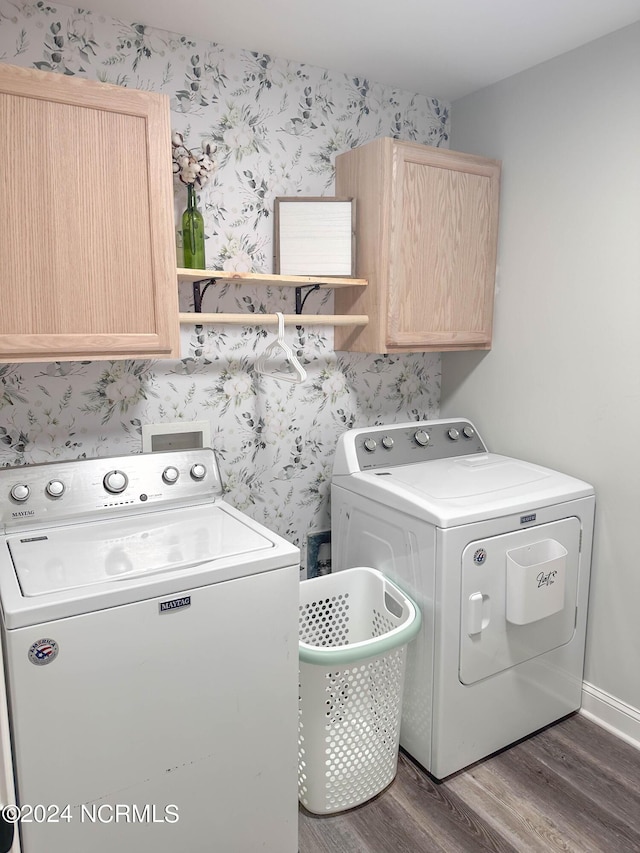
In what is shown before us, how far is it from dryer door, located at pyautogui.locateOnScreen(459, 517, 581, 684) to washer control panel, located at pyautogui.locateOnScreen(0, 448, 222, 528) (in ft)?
2.86

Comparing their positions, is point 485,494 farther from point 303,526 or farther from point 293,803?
point 293,803

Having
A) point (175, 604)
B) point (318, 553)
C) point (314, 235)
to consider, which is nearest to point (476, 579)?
point (318, 553)

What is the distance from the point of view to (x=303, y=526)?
98.1 inches

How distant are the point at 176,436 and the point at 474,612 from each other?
44.7 inches

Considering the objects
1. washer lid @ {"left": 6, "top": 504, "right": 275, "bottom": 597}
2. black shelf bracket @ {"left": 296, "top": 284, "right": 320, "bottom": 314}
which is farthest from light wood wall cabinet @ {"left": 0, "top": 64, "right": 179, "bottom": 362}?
black shelf bracket @ {"left": 296, "top": 284, "right": 320, "bottom": 314}

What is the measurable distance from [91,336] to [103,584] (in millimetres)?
662

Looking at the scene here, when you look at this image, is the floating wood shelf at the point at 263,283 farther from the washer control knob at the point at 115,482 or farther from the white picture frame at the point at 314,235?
the washer control knob at the point at 115,482

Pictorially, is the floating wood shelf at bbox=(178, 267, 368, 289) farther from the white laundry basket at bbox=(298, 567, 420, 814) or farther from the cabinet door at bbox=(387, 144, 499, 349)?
the white laundry basket at bbox=(298, 567, 420, 814)

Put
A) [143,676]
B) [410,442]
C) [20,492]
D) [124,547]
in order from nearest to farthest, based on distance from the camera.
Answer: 1. [143,676]
2. [124,547]
3. [20,492]
4. [410,442]

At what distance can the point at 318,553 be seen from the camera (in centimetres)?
254

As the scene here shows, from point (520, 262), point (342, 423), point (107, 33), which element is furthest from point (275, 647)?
point (107, 33)

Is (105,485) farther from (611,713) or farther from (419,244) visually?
(611,713)

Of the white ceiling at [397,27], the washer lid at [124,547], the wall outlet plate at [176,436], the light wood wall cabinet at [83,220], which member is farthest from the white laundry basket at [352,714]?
the white ceiling at [397,27]

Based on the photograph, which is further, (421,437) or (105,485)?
(421,437)
